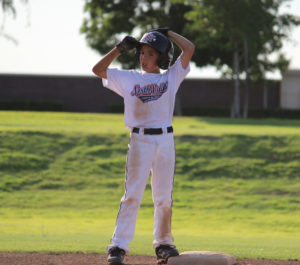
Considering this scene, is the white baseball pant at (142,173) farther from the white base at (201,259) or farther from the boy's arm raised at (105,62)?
the boy's arm raised at (105,62)

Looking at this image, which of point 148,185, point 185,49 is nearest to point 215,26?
point 148,185

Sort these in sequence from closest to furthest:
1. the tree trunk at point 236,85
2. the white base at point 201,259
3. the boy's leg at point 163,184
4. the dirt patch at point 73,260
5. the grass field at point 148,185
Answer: the white base at point 201,259, the boy's leg at point 163,184, the dirt patch at point 73,260, the grass field at point 148,185, the tree trunk at point 236,85

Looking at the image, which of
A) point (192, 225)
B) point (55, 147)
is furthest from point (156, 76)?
point (55, 147)

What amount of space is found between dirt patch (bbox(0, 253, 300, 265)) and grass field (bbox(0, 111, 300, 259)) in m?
4.34

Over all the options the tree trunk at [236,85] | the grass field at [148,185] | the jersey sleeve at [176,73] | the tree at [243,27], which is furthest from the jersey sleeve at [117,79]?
the tree trunk at [236,85]

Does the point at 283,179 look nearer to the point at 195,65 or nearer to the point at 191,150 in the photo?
the point at 191,150

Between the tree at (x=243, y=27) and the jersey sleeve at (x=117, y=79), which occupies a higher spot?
the tree at (x=243, y=27)

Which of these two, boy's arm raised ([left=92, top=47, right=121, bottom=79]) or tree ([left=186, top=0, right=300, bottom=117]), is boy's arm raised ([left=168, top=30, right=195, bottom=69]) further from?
tree ([left=186, top=0, right=300, bottom=117])

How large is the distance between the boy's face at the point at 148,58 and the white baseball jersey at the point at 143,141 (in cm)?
9

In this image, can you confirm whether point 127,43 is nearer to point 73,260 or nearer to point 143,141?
point 143,141

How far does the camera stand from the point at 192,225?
14336mm

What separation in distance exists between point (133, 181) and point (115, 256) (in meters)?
0.73

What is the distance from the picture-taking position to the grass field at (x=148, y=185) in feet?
46.9

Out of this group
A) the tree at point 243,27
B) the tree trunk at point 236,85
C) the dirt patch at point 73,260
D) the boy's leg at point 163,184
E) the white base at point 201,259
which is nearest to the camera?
the white base at point 201,259
